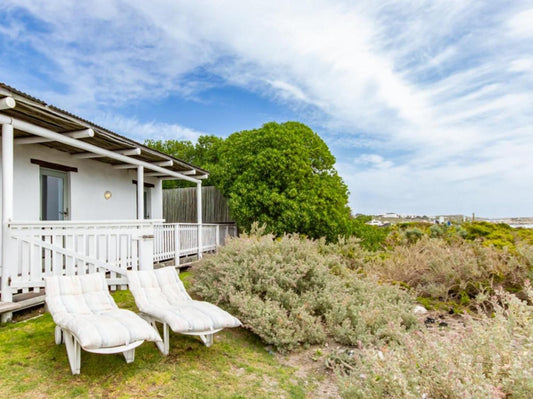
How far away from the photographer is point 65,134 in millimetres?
6523

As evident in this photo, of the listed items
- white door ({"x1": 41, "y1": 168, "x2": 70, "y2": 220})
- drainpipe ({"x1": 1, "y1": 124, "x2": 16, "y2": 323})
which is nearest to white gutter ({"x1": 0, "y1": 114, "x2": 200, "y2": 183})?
drainpipe ({"x1": 1, "y1": 124, "x2": 16, "y2": 323})

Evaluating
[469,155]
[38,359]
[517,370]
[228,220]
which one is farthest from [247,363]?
[228,220]

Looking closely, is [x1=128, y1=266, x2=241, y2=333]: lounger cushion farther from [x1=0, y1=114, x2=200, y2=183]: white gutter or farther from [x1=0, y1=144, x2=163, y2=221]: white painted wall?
[x1=0, y1=144, x2=163, y2=221]: white painted wall

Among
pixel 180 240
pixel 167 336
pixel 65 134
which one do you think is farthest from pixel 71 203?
pixel 167 336

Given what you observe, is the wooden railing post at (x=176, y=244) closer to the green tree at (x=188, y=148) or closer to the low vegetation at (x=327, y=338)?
the low vegetation at (x=327, y=338)

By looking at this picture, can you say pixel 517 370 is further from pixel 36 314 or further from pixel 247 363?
pixel 36 314

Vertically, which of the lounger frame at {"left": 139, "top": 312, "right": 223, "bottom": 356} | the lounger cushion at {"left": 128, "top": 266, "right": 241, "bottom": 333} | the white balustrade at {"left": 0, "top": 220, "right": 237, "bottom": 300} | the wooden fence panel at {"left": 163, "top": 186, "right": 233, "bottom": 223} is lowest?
the lounger frame at {"left": 139, "top": 312, "right": 223, "bottom": 356}

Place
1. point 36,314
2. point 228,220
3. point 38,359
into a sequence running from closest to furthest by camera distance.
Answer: point 38,359 → point 36,314 → point 228,220

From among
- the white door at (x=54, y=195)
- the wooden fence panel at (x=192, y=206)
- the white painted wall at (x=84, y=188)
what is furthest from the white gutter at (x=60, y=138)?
the wooden fence panel at (x=192, y=206)

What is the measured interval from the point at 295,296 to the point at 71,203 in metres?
6.55

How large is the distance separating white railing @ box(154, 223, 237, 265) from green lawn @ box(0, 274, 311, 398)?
3.98 meters

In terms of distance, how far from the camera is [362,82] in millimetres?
9039

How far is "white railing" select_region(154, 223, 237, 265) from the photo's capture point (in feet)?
27.5

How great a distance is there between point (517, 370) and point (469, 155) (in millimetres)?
8916
